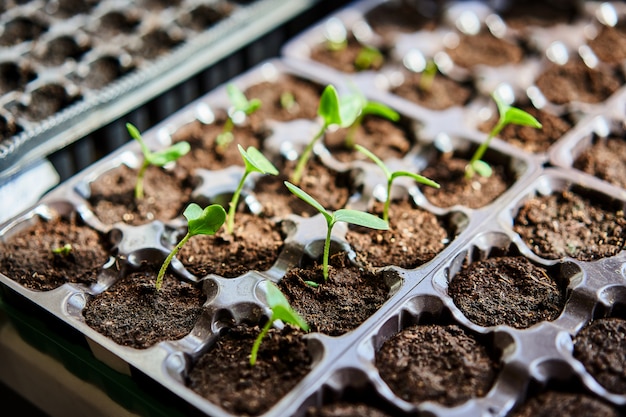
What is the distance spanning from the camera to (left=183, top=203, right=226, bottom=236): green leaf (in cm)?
119

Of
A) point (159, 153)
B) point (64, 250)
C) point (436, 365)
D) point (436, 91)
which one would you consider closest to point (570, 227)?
point (436, 365)

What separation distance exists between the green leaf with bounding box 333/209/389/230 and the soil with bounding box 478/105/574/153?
23.7 inches

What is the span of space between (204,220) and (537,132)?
89cm

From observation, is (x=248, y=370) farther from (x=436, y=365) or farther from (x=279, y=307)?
(x=436, y=365)

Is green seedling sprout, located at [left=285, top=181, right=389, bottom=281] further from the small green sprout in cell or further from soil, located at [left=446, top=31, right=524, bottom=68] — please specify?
soil, located at [left=446, top=31, right=524, bottom=68]

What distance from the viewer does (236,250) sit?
136 centimetres

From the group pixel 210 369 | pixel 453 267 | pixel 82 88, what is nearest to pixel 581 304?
pixel 453 267

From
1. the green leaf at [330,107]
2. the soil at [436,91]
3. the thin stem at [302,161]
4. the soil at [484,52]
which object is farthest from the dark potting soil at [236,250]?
the soil at [484,52]

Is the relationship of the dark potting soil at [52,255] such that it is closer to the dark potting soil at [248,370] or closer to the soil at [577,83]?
the dark potting soil at [248,370]

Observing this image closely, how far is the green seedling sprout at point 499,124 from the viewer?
4.57ft

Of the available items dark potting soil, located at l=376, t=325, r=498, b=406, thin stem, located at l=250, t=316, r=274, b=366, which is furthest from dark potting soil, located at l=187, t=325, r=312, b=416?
dark potting soil, located at l=376, t=325, r=498, b=406

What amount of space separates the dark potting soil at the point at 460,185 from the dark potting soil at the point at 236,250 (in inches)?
14.1

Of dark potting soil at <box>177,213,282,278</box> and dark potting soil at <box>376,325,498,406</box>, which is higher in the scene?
dark potting soil at <box>376,325,498,406</box>

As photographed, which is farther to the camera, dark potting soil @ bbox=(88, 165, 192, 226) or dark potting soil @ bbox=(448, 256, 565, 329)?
dark potting soil @ bbox=(88, 165, 192, 226)
